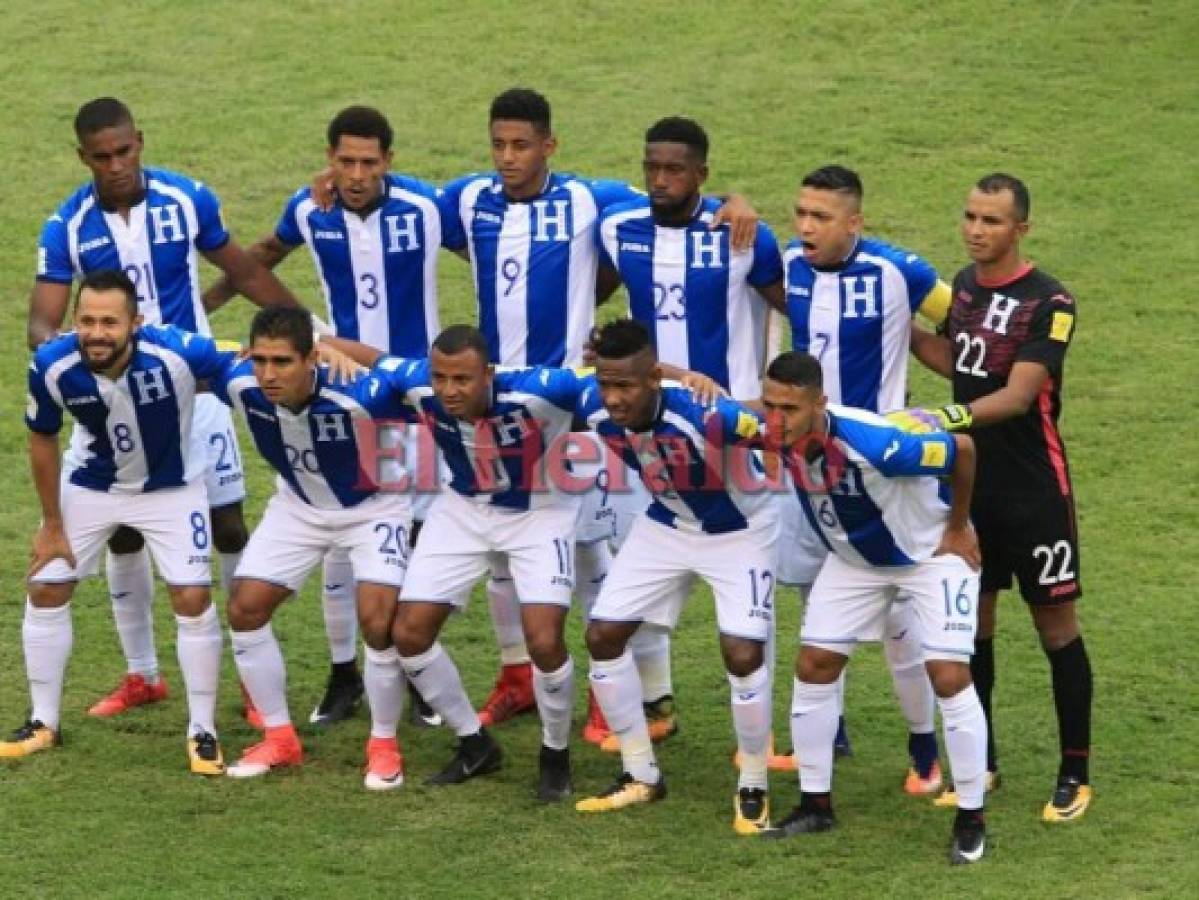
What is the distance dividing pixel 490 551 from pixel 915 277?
1.95 metres

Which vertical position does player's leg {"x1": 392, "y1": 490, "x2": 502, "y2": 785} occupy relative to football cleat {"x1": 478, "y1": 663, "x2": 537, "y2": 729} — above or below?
above

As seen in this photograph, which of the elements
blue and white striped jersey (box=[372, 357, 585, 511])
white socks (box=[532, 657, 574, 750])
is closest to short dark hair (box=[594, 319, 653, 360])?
blue and white striped jersey (box=[372, 357, 585, 511])

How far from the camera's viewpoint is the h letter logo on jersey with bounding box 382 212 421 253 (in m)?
11.1

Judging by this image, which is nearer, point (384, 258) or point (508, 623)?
point (384, 258)

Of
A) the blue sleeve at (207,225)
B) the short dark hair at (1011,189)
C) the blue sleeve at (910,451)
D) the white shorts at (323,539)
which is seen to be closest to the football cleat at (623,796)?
the white shorts at (323,539)

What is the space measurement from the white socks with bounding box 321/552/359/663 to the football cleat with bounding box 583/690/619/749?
3.42 feet

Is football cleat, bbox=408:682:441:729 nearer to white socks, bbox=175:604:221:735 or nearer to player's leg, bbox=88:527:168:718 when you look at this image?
white socks, bbox=175:604:221:735

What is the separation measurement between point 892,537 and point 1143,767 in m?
1.56

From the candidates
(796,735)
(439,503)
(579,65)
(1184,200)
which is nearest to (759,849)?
(796,735)

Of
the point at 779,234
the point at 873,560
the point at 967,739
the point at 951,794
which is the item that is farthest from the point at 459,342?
the point at 779,234

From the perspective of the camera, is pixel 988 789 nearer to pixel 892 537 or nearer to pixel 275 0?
pixel 892 537

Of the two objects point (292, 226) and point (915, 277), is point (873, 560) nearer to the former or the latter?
point (915, 277)

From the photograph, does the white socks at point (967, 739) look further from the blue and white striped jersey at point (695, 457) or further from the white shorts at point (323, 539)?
the white shorts at point (323, 539)

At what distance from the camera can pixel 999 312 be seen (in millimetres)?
9914
